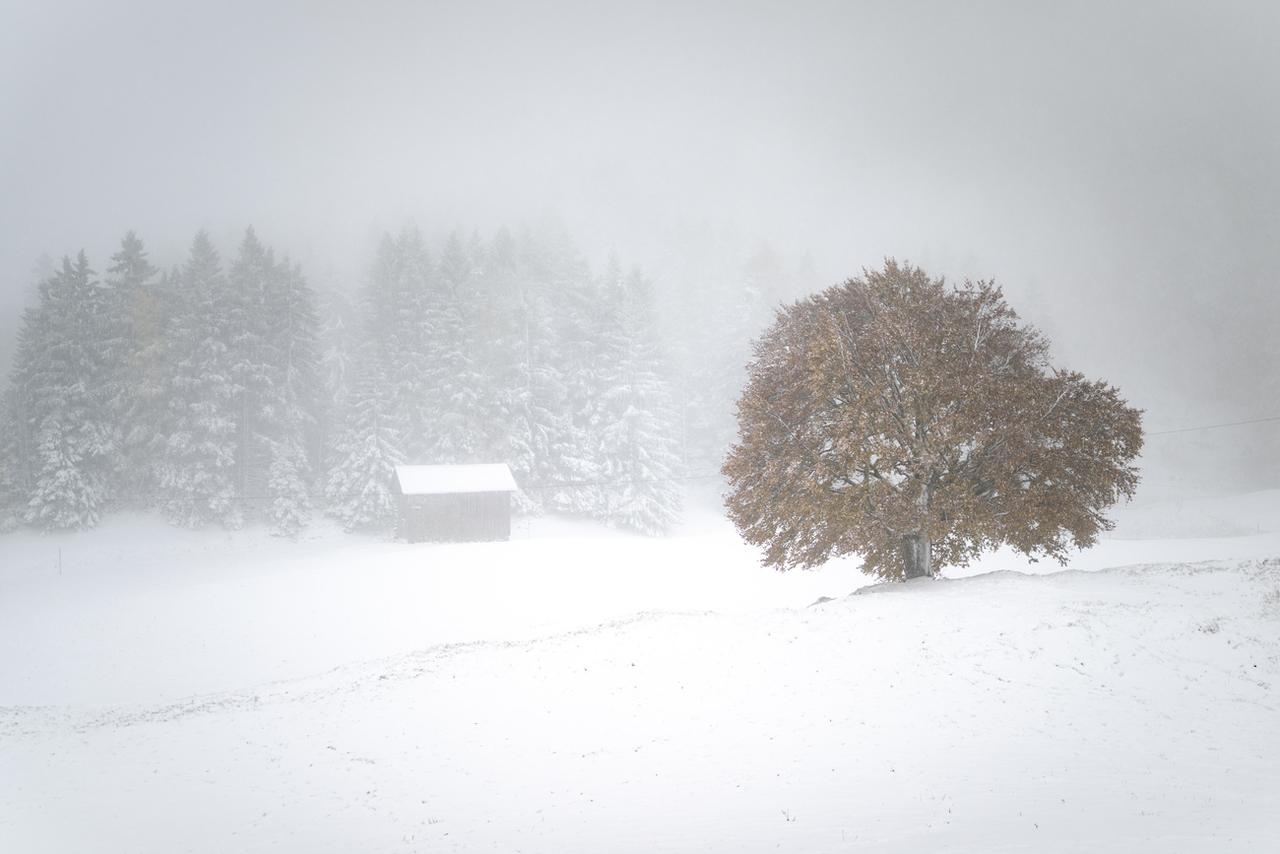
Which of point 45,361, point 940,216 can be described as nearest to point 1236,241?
point 940,216

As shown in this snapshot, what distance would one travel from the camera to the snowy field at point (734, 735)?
418 inches

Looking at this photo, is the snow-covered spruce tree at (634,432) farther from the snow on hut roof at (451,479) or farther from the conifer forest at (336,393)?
the snow on hut roof at (451,479)

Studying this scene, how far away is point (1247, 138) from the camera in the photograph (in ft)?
443

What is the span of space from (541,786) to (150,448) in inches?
1966

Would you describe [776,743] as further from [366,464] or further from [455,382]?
[455,382]

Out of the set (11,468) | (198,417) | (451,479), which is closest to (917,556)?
(451,479)

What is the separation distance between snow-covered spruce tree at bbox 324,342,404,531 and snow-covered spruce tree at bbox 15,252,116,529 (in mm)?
14263

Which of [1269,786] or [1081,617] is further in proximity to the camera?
[1081,617]

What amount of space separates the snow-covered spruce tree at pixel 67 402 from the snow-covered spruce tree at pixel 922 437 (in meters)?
45.7

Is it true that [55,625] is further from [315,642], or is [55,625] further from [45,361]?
→ [45,361]

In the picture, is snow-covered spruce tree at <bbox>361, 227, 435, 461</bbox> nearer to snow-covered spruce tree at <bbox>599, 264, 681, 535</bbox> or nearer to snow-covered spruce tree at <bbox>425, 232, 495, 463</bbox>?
snow-covered spruce tree at <bbox>425, 232, 495, 463</bbox>

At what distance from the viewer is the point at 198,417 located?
51.3 meters

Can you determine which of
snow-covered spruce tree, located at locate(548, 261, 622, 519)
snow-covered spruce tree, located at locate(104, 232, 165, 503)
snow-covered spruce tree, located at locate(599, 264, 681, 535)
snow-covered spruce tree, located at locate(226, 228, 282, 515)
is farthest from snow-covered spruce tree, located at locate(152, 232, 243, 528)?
snow-covered spruce tree, located at locate(599, 264, 681, 535)

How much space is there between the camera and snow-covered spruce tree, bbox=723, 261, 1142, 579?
19.7 metres
